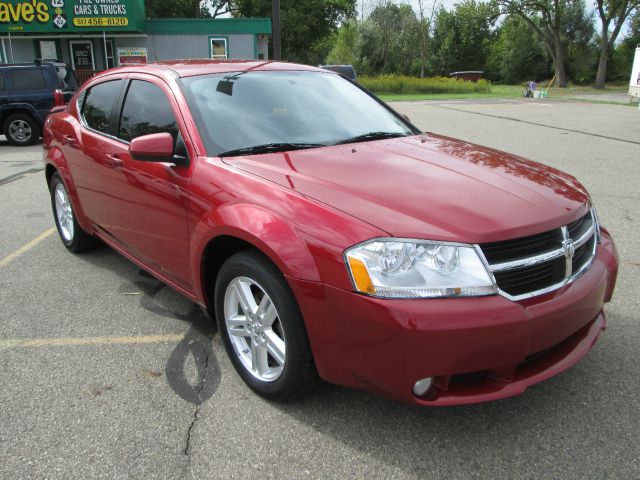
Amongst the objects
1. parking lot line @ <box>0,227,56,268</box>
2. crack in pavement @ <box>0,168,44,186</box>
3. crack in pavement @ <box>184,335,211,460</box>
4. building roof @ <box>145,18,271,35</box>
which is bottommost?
crack in pavement @ <box>0,168,44,186</box>

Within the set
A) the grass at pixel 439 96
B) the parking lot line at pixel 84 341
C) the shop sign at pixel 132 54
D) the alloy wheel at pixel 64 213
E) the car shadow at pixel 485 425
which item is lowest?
the grass at pixel 439 96

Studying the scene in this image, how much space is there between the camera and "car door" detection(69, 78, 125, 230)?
13.1 ft

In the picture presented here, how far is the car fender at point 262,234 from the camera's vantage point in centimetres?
232

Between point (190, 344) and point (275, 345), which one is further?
point (190, 344)

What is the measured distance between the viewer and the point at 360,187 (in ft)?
8.29

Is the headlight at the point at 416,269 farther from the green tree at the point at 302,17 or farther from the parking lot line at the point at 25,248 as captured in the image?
the green tree at the point at 302,17

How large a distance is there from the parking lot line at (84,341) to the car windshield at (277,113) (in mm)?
1263

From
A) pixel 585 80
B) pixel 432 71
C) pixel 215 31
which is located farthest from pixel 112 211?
pixel 432 71

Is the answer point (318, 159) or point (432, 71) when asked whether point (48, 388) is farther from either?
point (432, 71)

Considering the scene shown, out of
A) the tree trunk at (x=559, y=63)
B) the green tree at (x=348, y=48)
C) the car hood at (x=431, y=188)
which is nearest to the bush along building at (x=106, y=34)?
the car hood at (x=431, y=188)

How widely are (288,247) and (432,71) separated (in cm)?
7534

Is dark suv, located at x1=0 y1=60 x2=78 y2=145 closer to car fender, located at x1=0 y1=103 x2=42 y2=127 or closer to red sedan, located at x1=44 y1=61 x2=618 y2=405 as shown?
car fender, located at x1=0 y1=103 x2=42 y2=127

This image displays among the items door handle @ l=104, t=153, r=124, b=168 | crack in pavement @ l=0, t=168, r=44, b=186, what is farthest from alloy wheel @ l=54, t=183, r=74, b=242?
crack in pavement @ l=0, t=168, r=44, b=186

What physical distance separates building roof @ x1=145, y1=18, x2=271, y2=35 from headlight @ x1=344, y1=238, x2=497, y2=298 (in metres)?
28.8
